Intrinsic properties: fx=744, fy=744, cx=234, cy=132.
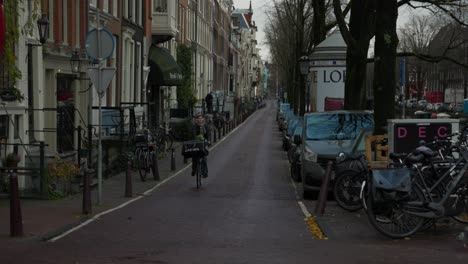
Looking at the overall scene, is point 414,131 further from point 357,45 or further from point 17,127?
point 357,45

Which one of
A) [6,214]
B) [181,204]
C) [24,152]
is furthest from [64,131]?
[6,214]

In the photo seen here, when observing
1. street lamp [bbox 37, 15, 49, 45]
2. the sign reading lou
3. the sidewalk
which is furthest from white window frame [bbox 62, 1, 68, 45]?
the sign reading lou

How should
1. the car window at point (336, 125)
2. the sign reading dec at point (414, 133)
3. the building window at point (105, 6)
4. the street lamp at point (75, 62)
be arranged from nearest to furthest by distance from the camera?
the sign reading dec at point (414, 133), the car window at point (336, 125), the street lamp at point (75, 62), the building window at point (105, 6)

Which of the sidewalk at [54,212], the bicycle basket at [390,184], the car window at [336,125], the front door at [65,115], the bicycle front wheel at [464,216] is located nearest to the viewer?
the bicycle basket at [390,184]

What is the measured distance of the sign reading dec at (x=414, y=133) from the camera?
12.8m

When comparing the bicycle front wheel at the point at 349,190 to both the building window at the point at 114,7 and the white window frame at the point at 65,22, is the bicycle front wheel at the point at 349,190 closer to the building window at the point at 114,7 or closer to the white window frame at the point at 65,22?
the white window frame at the point at 65,22

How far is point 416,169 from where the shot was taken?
971 centimetres

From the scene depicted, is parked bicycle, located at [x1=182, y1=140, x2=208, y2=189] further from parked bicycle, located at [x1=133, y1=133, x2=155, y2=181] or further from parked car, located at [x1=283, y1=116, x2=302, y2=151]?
parked car, located at [x1=283, y1=116, x2=302, y2=151]

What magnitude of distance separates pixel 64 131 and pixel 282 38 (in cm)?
5673

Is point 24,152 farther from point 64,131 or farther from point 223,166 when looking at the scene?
point 223,166

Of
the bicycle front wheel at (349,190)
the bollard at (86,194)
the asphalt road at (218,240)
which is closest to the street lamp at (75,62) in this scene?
the asphalt road at (218,240)

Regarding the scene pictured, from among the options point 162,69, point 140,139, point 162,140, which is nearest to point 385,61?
point 140,139

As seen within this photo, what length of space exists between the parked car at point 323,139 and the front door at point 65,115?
681 centimetres

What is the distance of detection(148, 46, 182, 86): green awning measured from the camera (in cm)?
3825
